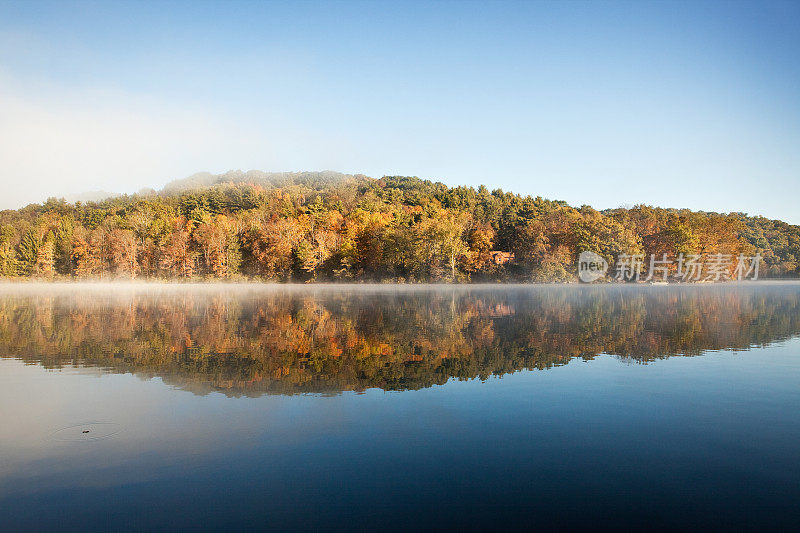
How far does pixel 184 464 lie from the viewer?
6195mm

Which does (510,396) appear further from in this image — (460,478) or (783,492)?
(783,492)

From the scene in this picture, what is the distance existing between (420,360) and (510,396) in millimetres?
3741

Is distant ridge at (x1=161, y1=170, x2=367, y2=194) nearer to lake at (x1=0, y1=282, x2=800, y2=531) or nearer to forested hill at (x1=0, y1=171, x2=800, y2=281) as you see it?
forested hill at (x1=0, y1=171, x2=800, y2=281)

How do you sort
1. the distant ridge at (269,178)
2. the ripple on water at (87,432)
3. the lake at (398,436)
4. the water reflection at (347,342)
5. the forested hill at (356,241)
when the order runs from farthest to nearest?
the distant ridge at (269,178), the forested hill at (356,241), the water reflection at (347,342), the ripple on water at (87,432), the lake at (398,436)

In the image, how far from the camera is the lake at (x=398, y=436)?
506cm

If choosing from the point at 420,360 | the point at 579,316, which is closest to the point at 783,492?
the point at 420,360

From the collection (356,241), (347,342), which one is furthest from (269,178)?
(347,342)

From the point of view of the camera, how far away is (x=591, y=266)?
250 ft

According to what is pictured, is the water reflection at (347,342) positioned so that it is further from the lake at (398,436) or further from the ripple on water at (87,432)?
the ripple on water at (87,432)

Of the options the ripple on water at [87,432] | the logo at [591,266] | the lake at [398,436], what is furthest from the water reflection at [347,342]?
the logo at [591,266]

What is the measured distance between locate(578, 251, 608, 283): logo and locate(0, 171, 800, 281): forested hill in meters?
1.07

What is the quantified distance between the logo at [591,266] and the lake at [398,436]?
63.6m

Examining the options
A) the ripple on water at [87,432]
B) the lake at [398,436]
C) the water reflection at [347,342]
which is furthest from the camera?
the water reflection at [347,342]

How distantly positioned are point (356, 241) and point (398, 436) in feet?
244
